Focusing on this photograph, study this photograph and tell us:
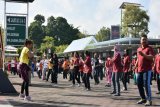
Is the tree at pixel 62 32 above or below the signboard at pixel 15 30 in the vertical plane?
above

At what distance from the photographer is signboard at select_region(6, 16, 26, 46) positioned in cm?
2098

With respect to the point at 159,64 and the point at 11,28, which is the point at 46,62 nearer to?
the point at 11,28

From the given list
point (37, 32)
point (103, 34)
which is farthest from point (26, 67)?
point (103, 34)

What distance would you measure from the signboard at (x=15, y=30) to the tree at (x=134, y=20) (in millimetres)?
50117

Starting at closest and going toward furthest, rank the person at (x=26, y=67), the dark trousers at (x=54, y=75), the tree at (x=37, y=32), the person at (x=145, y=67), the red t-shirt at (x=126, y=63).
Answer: the person at (x=145, y=67)
the person at (x=26, y=67)
the red t-shirt at (x=126, y=63)
the dark trousers at (x=54, y=75)
the tree at (x=37, y=32)

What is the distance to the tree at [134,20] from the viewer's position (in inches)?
2776

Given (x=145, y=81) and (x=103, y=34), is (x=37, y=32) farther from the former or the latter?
(x=145, y=81)

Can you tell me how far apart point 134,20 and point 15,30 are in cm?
5118

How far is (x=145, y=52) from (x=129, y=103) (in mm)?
1662

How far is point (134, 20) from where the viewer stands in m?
70.6

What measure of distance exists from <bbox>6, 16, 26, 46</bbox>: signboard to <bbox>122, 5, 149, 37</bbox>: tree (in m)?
50.1

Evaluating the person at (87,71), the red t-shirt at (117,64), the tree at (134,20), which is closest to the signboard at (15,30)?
the person at (87,71)

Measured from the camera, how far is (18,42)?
21.2 m

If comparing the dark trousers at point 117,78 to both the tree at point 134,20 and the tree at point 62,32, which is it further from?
the tree at point 62,32
